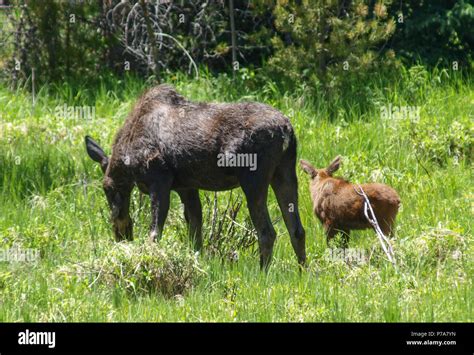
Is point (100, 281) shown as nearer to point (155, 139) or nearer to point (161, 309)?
point (161, 309)

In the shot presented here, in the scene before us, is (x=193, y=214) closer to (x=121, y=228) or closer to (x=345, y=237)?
(x=121, y=228)

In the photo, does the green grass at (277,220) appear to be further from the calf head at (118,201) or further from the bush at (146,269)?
the calf head at (118,201)

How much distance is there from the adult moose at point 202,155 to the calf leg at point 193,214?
0.01 metres

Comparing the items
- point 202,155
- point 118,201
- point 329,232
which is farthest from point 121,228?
point 329,232

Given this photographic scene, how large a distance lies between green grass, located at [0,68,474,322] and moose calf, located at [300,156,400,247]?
0.30 metres

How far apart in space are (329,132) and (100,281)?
18.9 feet

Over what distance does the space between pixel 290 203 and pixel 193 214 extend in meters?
1.04

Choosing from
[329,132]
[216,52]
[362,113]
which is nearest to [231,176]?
[329,132]

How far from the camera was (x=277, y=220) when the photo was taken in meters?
12.2

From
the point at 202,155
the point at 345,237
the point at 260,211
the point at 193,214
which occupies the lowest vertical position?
the point at 345,237

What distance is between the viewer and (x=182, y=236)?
11742 millimetres

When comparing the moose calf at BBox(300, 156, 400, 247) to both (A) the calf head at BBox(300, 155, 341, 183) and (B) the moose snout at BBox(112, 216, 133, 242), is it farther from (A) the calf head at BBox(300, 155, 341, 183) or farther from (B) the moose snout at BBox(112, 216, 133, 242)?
(B) the moose snout at BBox(112, 216, 133, 242)

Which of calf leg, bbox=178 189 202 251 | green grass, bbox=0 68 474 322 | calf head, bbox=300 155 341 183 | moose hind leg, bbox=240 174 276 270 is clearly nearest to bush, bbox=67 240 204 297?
green grass, bbox=0 68 474 322

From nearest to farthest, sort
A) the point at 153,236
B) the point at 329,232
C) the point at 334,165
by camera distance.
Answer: the point at 153,236 → the point at 329,232 → the point at 334,165
